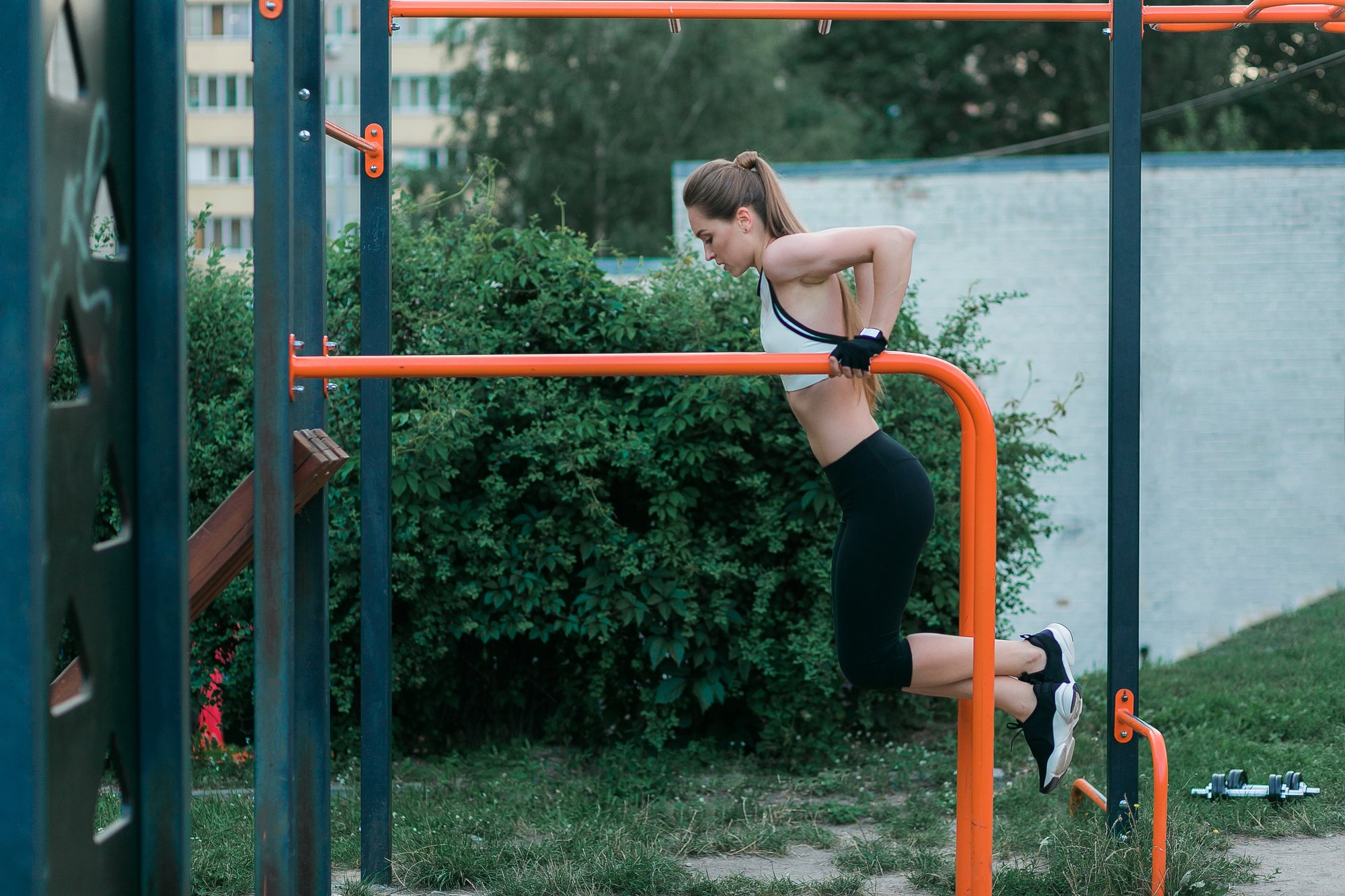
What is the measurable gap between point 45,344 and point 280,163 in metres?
0.96

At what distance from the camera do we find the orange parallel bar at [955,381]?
2.45 m

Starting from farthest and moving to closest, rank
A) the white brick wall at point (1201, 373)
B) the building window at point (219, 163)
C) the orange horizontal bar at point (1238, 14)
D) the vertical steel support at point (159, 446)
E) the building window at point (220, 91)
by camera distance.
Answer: the building window at point (220, 91) → the building window at point (219, 163) → the white brick wall at point (1201, 373) → the orange horizontal bar at point (1238, 14) → the vertical steel support at point (159, 446)

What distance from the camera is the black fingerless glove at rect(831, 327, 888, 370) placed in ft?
8.06

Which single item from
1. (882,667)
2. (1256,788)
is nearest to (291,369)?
(882,667)

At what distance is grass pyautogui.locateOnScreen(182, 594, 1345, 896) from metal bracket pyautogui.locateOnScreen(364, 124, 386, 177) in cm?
177

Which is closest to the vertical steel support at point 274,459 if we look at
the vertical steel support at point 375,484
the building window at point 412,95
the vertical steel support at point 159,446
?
the vertical steel support at point 159,446

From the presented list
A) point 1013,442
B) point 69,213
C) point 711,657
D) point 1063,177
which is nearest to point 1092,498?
point 1063,177

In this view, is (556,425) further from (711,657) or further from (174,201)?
(174,201)

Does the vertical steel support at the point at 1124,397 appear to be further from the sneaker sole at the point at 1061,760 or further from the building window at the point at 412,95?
the building window at the point at 412,95

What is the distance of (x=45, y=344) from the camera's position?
60.5 inches

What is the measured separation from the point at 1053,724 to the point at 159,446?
2034 mm

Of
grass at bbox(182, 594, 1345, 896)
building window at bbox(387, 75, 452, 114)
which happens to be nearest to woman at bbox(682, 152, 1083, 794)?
grass at bbox(182, 594, 1345, 896)

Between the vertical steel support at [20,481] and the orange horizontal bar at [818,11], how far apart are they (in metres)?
1.77

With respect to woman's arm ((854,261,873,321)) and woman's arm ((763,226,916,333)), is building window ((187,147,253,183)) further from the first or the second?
woman's arm ((763,226,916,333))
